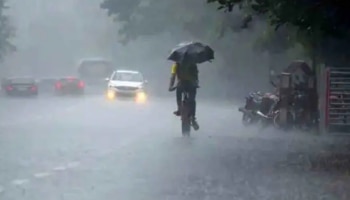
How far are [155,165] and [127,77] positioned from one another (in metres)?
38.3

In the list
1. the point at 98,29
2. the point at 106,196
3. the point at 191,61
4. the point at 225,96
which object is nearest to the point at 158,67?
the point at 225,96

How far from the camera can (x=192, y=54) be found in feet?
82.1

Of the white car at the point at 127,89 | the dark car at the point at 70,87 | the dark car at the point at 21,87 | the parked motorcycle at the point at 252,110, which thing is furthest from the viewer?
the dark car at the point at 70,87

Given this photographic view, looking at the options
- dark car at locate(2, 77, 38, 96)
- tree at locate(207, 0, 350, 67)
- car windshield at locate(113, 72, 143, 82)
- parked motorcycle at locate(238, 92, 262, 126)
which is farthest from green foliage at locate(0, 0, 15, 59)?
tree at locate(207, 0, 350, 67)

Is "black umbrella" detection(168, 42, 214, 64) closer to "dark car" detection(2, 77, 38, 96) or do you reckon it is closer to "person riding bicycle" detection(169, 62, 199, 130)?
"person riding bicycle" detection(169, 62, 199, 130)

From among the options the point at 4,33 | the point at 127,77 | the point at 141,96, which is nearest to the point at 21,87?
the point at 127,77

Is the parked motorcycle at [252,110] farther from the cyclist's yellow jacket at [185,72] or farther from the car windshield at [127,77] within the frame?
the car windshield at [127,77]

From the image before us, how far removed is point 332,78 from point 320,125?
1338 millimetres

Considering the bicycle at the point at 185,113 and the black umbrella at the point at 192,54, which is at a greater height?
the black umbrella at the point at 192,54

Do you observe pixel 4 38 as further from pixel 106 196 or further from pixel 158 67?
pixel 106 196

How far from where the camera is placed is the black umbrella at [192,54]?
24625 mm

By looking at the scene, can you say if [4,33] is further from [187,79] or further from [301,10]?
[301,10]

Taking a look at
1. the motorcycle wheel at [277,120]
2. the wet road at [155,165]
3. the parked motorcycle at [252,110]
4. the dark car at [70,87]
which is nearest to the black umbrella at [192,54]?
the wet road at [155,165]

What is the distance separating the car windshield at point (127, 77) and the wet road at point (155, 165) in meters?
25.8
